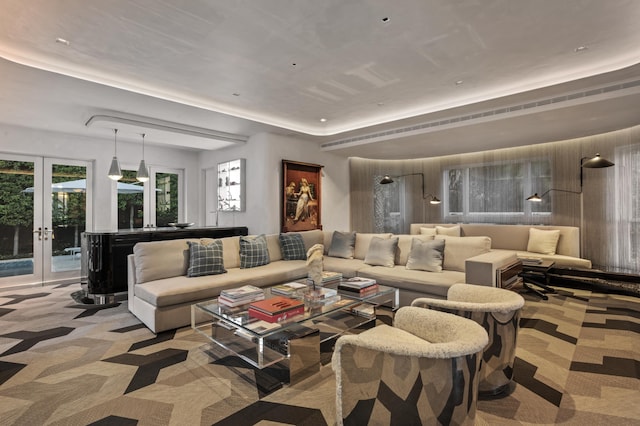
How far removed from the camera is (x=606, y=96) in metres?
3.72

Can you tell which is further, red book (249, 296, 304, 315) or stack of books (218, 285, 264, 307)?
stack of books (218, 285, 264, 307)

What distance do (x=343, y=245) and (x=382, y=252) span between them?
2.73ft

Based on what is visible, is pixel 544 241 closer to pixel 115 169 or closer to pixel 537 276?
pixel 537 276

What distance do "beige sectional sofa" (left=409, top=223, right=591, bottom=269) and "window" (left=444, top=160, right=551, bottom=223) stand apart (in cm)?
49

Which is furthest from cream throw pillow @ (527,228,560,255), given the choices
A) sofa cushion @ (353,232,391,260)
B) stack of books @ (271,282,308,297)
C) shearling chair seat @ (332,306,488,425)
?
shearling chair seat @ (332,306,488,425)

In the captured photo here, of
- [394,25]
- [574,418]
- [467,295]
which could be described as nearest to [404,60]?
[394,25]

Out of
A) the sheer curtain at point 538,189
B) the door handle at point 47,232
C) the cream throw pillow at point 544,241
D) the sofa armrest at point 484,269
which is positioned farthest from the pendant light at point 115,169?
the cream throw pillow at point 544,241

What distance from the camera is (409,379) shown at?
1.51 metres

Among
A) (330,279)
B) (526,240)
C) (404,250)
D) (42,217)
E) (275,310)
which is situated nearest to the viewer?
(275,310)

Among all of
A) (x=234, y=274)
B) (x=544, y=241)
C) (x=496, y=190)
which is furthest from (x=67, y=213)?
(x=544, y=241)

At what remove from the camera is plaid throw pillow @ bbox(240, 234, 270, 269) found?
14.8 ft

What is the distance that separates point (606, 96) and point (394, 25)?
2.86m

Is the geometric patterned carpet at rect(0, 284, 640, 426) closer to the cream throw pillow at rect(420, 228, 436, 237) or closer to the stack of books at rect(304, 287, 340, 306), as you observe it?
the stack of books at rect(304, 287, 340, 306)

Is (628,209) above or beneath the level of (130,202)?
beneath
